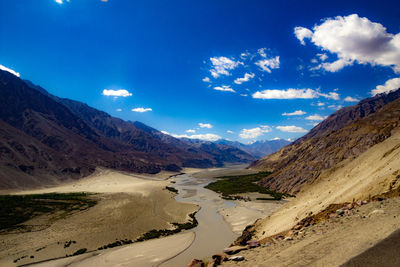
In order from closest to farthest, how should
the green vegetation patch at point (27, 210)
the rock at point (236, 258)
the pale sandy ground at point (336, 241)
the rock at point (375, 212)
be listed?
the pale sandy ground at point (336, 241), the rock at point (375, 212), the rock at point (236, 258), the green vegetation patch at point (27, 210)

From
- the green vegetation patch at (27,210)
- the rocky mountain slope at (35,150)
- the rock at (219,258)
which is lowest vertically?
the green vegetation patch at (27,210)

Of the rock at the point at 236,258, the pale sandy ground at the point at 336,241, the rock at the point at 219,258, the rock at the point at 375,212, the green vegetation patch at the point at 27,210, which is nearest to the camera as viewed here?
the pale sandy ground at the point at 336,241

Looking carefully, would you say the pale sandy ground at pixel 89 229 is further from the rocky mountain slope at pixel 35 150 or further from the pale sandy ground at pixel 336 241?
the rocky mountain slope at pixel 35 150

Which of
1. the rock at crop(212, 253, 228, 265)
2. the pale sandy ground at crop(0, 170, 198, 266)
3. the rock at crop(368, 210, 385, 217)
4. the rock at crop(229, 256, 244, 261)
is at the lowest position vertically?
the pale sandy ground at crop(0, 170, 198, 266)

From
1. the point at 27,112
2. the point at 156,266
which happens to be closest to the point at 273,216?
the point at 156,266

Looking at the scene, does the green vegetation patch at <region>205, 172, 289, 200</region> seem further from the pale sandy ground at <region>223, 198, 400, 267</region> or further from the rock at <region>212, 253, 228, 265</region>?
the rock at <region>212, 253, 228, 265</region>

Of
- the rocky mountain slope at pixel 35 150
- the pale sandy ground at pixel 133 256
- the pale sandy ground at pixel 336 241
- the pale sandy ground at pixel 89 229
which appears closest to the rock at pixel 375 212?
the pale sandy ground at pixel 336 241

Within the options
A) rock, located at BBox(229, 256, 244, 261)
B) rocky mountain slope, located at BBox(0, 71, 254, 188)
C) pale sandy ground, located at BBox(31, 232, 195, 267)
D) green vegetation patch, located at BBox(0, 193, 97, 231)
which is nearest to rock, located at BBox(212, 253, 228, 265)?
rock, located at BBox(229, 256, 244, 261)
